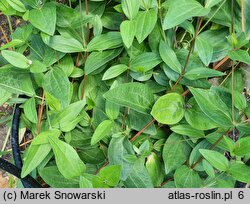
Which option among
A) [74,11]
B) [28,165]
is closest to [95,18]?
[74,11]

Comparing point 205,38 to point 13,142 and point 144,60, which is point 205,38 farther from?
point 13,142

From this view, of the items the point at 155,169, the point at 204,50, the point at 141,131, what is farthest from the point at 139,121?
the point at 204,50

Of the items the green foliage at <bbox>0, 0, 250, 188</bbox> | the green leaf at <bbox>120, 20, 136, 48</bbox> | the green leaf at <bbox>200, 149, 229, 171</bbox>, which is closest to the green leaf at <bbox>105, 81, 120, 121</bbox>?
the green foliage at <bbox>0, 0, 250, 188</bbox>

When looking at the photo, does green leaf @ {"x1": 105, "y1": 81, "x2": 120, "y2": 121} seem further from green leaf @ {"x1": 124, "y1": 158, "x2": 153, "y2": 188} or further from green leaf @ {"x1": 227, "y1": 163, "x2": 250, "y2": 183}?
green leaf @ {"x1": 227, "y1": 163, "x2": 250, "y2": 183}

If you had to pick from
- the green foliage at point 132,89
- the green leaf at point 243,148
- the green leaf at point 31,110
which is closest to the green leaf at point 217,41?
the green foliage at point 132,89

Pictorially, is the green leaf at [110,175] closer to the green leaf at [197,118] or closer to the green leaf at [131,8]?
the green leaf at [197,118]
